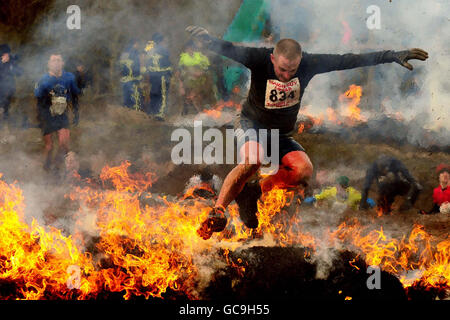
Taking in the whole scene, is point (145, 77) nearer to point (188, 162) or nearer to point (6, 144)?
point (188, 162)

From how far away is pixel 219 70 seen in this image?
7977 millimetres

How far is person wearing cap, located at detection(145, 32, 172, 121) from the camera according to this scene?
26.4 ft

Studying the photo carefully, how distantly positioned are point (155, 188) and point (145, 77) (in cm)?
201

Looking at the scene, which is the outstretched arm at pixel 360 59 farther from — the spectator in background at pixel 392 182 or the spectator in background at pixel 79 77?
the spectator in background at pixel 79 77

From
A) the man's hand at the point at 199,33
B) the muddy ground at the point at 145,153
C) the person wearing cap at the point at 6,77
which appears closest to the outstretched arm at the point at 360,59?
the man's hand at the point at 199,33

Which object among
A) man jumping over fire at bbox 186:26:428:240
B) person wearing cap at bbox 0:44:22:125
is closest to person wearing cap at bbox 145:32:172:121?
person wearing cap at bbox 0:44:22:125

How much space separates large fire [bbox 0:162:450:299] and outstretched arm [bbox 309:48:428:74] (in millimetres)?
1754

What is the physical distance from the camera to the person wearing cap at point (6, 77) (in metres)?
7.68

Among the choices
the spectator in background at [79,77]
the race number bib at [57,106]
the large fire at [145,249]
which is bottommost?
the large fire at [145,249]

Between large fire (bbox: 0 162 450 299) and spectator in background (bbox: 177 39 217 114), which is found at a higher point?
spectator in background (bbox: 177 39 217 114)

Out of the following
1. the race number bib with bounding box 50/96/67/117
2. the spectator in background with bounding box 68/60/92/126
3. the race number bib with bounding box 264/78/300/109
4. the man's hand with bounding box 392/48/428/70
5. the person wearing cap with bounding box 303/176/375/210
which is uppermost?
the spectator in background with bounding box 68/60/92/126

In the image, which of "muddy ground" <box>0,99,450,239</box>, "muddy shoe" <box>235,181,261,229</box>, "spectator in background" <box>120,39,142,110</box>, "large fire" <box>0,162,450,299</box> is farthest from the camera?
"spectator in background" <box>120,39,142,110</box>

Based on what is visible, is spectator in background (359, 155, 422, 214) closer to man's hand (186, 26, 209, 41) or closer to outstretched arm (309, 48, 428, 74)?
outstretched arm (309, 48, 428, 74)

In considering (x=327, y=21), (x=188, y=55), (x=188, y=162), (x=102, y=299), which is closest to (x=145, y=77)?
(x=188, y=55)
